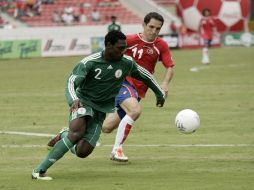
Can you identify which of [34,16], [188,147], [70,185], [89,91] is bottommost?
[34,16]

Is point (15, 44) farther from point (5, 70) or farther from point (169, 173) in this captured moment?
point (169, 173)

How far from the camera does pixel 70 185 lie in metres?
9.36

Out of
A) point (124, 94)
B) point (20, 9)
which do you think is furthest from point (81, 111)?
point (20, 9)

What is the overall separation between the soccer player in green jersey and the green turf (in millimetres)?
404

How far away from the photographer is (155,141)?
533 inches

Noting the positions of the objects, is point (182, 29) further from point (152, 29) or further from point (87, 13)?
point (152, 29)

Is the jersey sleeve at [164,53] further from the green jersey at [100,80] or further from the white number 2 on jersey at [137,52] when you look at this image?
the green jersey at [100,80]

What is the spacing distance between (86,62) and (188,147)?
3595 millimetres

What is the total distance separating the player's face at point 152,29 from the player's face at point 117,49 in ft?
6.46

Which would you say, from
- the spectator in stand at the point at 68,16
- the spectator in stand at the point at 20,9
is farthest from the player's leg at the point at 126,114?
the spectator in stand at the point at 68,16

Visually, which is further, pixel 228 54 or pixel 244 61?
pixel 228 54

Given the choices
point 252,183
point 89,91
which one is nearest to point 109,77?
point 89,91

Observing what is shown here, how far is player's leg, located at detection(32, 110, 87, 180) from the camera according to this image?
9539mm

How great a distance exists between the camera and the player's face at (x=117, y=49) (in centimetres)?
970
